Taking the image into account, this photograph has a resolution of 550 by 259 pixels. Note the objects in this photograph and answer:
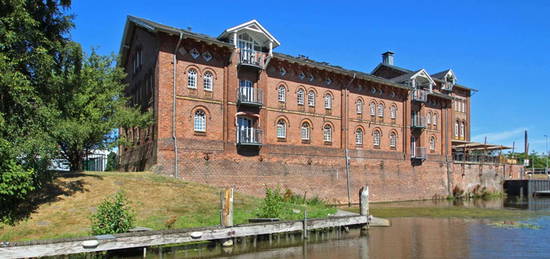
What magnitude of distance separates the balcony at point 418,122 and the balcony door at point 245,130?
19297 millimetres

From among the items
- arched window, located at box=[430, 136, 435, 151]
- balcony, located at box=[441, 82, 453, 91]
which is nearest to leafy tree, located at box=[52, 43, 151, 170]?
arched window, located at box=[430, 136, 435, 151]

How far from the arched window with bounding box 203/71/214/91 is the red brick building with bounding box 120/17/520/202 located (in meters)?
0.06

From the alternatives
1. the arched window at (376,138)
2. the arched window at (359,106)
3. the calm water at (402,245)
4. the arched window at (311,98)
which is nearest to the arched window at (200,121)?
the arched window at (311,98)

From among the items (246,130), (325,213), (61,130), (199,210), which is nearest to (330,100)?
(246,130)

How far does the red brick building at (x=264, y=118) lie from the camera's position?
27.8 m

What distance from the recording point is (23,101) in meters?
15.8

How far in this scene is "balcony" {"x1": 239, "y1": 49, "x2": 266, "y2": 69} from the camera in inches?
1192

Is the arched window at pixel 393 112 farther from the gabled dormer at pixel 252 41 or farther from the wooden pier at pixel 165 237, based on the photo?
the wooden pier at pixel 165 237

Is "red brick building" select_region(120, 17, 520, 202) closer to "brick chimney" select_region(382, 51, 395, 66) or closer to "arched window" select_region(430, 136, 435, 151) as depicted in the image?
"arched window" select_region(430, 136, 435, 151)

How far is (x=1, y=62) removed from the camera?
14719 millimetres

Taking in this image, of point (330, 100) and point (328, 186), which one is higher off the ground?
A: point (330, 100)

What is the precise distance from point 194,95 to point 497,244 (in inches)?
736

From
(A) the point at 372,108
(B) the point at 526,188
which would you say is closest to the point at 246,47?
(A) the point at 372,108

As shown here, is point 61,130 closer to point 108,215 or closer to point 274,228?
point 108,215
